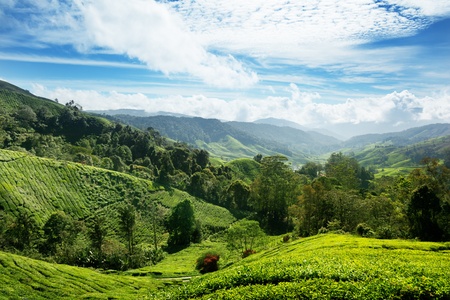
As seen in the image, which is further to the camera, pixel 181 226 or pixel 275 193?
pixel 275 193

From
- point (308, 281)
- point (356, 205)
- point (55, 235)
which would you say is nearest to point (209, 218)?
point (55, 235)

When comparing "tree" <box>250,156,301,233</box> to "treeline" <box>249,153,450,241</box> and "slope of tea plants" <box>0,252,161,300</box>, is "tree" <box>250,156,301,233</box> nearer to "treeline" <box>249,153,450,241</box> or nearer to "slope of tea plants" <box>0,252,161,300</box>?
"treeline" <box>249,153,450,241</box>

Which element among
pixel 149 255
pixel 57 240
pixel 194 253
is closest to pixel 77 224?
pixel 57 240

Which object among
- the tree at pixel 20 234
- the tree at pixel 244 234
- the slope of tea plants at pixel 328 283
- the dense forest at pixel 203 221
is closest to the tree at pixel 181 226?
the dense forest at pixel 203 221

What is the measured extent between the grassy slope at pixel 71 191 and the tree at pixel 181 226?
51.2ft

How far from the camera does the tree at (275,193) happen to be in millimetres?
107250

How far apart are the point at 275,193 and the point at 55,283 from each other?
81.6m

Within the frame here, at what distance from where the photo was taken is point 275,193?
351 feet

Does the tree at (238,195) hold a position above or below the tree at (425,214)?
below

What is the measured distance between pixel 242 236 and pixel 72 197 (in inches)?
2372

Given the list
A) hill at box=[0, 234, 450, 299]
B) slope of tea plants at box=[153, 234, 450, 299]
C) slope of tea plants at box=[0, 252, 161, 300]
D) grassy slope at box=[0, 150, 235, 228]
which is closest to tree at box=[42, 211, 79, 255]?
grassy slope at box=[0, 150, 235, 228]

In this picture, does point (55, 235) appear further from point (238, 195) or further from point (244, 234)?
point (238, 195)

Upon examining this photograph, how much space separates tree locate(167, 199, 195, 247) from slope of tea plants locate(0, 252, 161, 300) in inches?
1850

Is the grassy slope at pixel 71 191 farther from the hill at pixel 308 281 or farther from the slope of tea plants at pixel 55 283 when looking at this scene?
the hill at pixel 308 281
